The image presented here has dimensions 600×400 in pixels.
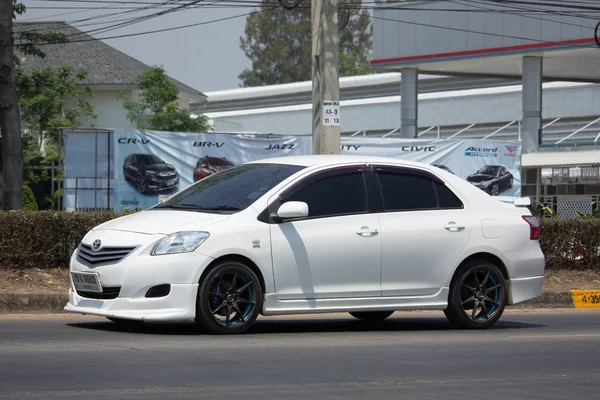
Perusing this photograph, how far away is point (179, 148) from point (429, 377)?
17.3 m

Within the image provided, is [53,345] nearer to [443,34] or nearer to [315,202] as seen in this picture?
[315,202]

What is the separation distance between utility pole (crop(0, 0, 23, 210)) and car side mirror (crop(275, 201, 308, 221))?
26.7 feet

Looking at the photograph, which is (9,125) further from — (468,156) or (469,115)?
(469,115)

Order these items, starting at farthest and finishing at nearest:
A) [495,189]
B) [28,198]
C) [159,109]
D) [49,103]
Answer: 1. [159,109]
2. [49,103]
3. [28,198]
4. [495,189]

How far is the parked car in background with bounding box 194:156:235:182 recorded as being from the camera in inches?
981

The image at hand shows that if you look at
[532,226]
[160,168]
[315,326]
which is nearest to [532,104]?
[160,168]

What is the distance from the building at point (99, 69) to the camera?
52.7m

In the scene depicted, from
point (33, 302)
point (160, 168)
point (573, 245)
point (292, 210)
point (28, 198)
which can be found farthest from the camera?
point (28, 198)

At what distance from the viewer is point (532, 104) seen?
3584 centimetres

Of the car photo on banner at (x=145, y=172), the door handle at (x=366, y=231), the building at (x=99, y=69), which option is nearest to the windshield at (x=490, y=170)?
the car photo on banner at (x=145, y=172)

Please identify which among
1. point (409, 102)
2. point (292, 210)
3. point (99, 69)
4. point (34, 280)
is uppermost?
point (99, 69)

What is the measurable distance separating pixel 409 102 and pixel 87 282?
2977 centimetres

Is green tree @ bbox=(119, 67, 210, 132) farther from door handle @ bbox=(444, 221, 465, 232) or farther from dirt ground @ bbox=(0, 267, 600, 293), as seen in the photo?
door handle @ bbox=(444, 221, 465, 232)

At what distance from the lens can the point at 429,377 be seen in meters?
8.09
